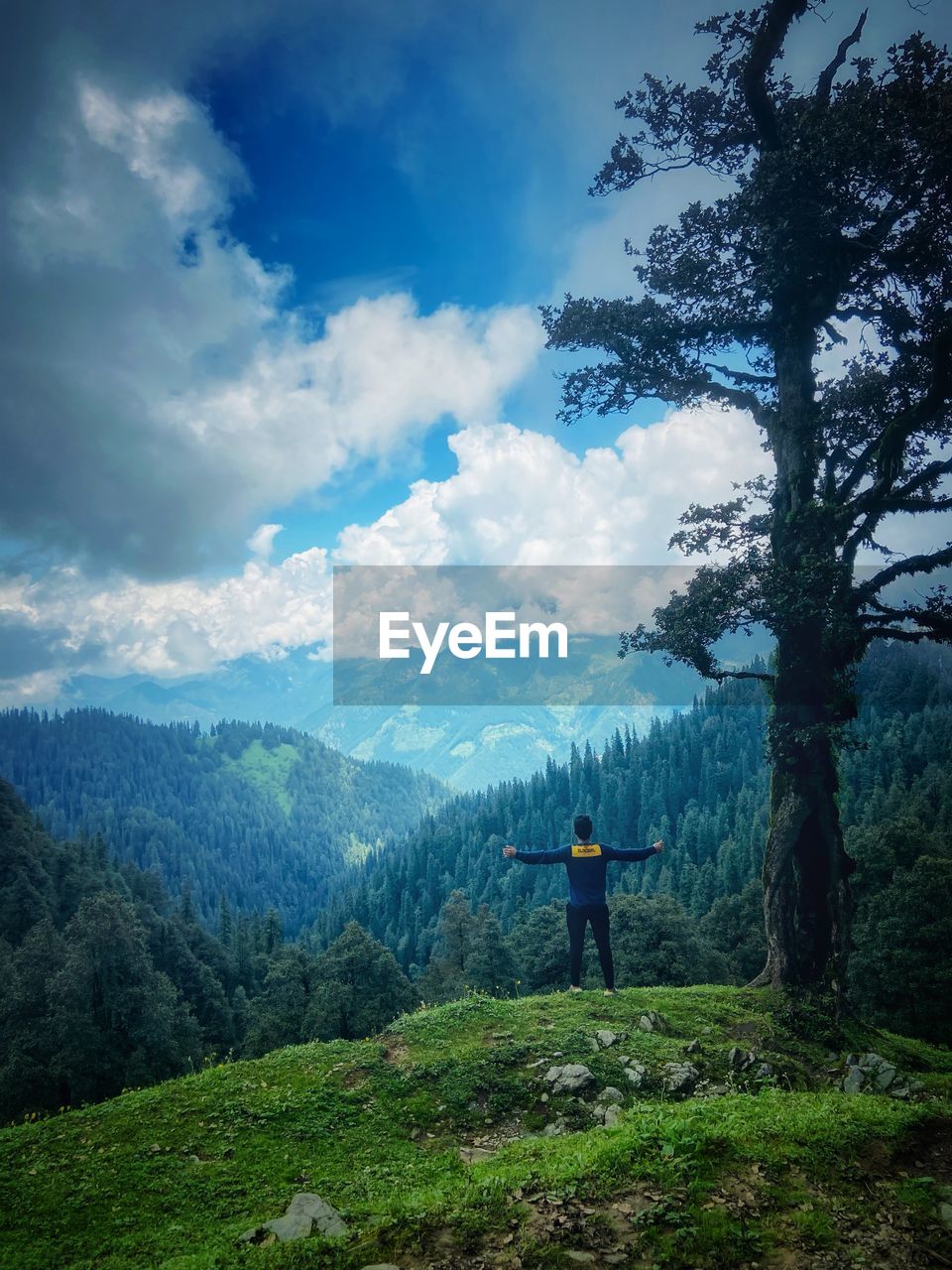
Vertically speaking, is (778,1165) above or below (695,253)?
below

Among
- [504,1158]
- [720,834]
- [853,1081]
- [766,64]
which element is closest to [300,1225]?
[504,1158]

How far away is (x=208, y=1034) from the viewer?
71250 millimetres

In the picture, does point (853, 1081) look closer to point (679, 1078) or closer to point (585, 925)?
point (679, 1078)

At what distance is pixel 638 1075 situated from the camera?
11.3 m

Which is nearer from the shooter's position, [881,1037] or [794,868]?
[881,1037]

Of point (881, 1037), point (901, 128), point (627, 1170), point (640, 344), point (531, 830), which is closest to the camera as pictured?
point (627, 1170)

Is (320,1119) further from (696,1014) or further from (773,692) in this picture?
(773,692)

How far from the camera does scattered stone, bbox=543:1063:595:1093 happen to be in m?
11.0

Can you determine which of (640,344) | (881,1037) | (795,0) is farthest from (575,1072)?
(795,0)

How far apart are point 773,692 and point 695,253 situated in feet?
38.7

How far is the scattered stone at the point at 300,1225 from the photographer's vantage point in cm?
692

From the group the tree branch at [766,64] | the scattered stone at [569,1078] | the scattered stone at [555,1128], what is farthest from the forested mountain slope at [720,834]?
the tree branch at [766,64]

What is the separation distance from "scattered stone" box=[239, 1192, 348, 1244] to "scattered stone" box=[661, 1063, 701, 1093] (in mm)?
6124

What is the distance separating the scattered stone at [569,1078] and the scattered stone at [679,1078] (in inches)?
50.3
